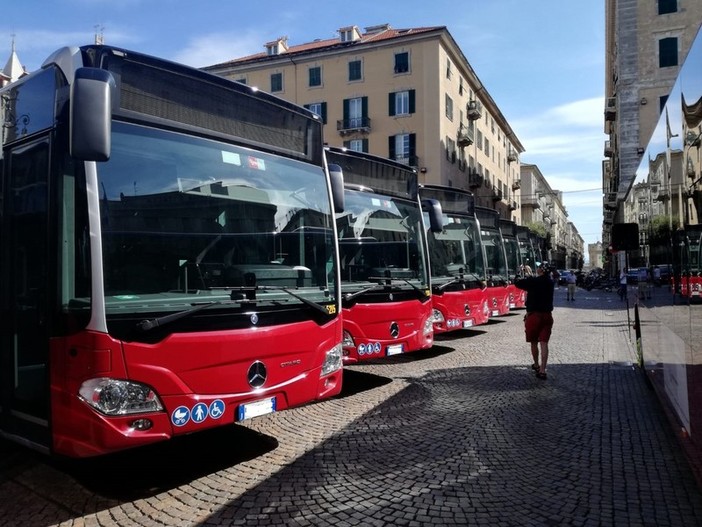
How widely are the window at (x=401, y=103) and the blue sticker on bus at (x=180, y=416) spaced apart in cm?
3460

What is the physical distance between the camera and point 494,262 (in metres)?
14.3

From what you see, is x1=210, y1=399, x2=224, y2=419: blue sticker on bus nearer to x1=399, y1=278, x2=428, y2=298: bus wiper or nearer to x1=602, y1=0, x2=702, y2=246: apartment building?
x1=399, y1=278, x2=428, y2=298: bus wiper

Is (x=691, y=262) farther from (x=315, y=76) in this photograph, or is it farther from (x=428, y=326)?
(x=315, y=76)

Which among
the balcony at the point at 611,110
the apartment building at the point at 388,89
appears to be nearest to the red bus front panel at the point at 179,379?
the apartment building at the point at 388,89

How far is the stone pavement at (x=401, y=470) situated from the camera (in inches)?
144

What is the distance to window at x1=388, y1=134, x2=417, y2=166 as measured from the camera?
3625 centimetres

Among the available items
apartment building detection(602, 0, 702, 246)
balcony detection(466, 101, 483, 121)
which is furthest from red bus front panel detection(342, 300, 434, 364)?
balcony detection(466, 101, 483, 121)

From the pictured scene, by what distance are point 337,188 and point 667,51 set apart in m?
42.9

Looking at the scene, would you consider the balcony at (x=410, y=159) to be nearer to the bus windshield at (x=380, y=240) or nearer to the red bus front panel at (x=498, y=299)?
the red bus front panel at (x=498, y=299)

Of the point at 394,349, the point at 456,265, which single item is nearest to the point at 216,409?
the point at 394,349

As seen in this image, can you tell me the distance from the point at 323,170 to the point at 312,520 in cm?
302

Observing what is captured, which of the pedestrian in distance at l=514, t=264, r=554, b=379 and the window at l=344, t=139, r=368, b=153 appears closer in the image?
the pedestrian in distance at l=514, t=264, r=554, b=379

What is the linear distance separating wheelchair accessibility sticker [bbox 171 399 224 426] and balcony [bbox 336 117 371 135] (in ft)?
114

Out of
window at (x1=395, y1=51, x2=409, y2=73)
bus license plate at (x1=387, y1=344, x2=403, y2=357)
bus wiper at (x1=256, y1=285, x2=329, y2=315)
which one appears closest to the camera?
bus wiper at (x1=256, y1=285, x2=329, y2=315)
